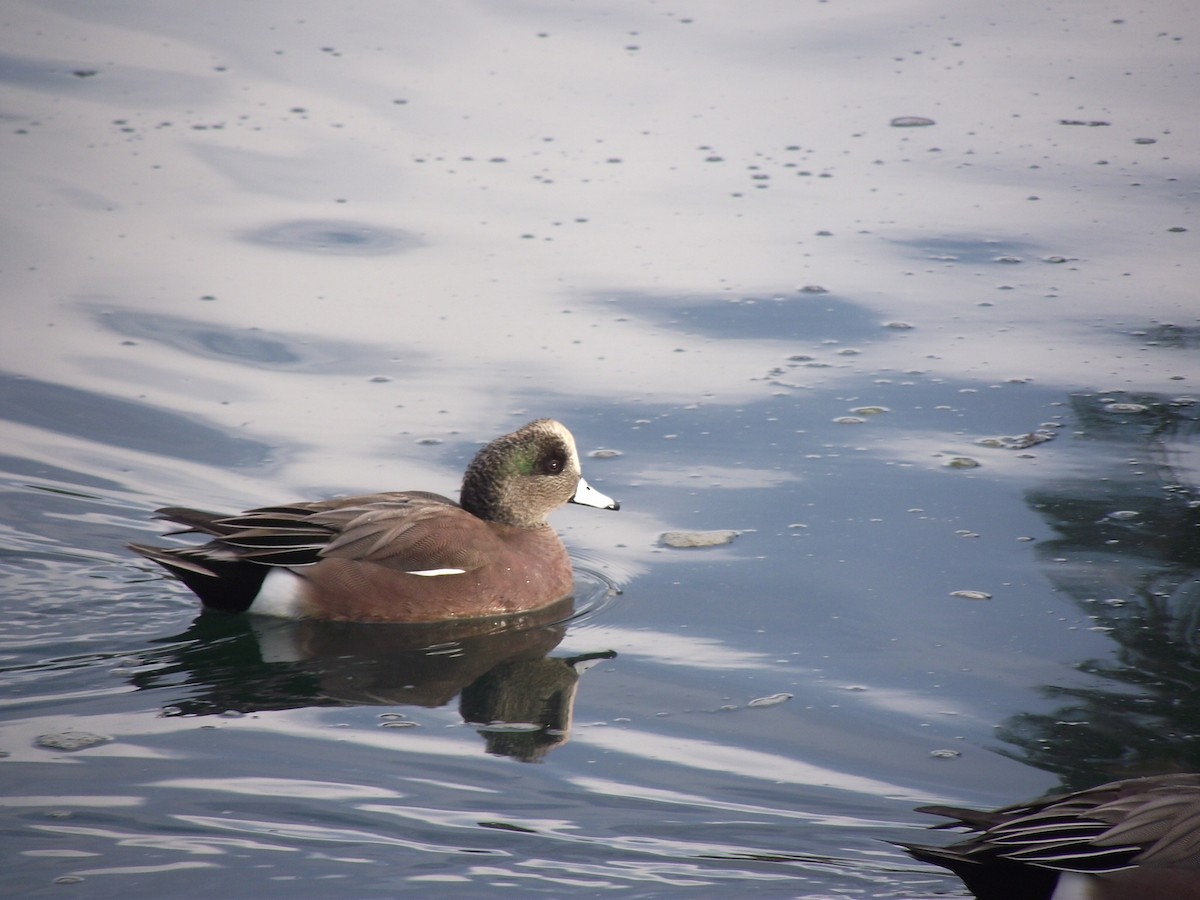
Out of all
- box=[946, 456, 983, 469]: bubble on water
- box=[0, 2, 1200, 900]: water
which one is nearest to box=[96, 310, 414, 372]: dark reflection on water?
box=[0, 2, 1200, 900]: water

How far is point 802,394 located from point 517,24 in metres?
6.58

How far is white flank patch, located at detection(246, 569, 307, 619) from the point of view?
630 cm

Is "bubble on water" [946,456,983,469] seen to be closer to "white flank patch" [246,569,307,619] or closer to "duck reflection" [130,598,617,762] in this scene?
"duck reflection" [130,598,617,762]

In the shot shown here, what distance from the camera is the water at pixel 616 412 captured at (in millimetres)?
4754

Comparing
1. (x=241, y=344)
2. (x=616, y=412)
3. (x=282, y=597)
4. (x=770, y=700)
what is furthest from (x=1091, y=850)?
(x=241, y=344)

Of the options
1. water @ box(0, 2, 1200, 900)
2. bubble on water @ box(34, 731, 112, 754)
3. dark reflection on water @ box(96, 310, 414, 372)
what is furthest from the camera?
dark reflection on water @ box(96, 310, 414, 372)

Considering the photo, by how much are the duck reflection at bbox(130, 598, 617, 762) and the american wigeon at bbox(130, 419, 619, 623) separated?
70mm

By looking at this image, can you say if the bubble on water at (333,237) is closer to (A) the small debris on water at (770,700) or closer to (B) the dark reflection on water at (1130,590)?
(B) the dark reflection on water at (1130,590)

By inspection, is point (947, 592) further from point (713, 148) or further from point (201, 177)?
point (201, 177)

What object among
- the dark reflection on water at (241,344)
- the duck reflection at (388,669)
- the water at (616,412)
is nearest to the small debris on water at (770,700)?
the water at (616,412)

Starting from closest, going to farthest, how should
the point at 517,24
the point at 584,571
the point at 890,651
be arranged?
the point at 890,651, the point at 584,571, the point at 517,24

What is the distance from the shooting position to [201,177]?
1091 cm

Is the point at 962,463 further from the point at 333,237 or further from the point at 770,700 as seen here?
the point at 333,237

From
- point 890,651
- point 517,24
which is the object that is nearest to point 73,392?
point 890,651
